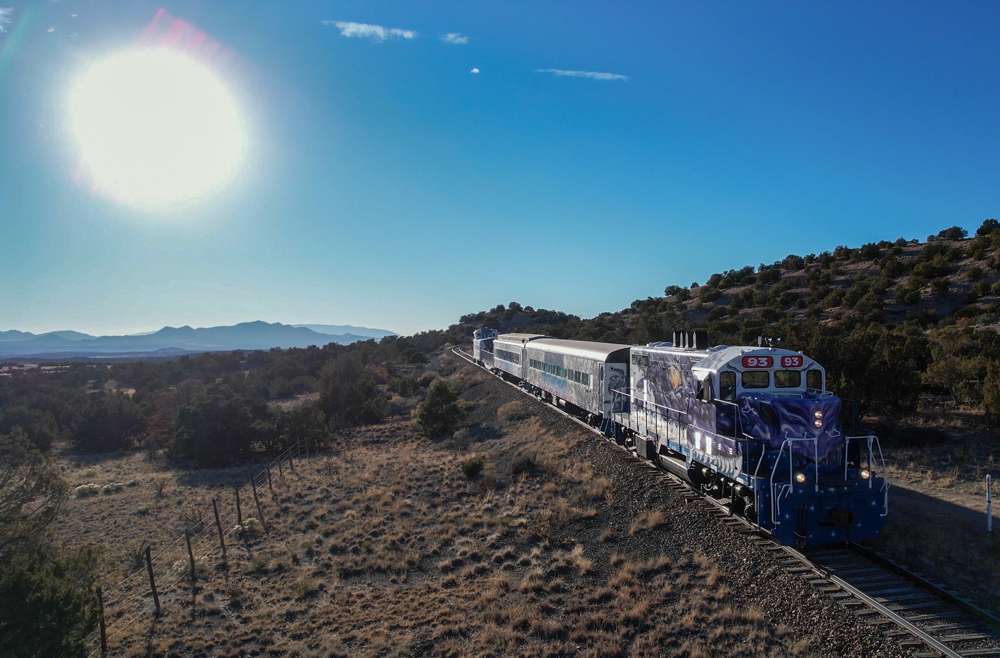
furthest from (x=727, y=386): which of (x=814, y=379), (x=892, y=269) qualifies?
(x=892, y=269)

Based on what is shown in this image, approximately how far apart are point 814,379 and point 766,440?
2.18 m

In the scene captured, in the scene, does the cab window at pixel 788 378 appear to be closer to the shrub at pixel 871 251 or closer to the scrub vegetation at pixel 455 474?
the scrub vegetation at pixel 455 474

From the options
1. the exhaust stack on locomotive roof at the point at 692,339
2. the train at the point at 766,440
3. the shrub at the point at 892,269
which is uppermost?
the shrub at the point at 892,269

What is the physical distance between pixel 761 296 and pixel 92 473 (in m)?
59.4

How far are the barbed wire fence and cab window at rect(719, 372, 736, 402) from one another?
12.8 metres

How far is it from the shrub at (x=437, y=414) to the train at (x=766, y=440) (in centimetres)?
1731

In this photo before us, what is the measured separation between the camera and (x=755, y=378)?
1151 centimetres

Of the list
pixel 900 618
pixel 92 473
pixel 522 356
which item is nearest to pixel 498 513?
pixel 900 618

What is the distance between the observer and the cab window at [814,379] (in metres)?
11.7

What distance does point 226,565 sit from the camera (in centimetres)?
1509

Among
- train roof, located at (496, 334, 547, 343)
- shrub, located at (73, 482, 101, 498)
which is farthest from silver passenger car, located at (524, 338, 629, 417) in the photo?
shrub, located at (73, 482, 101, 498)

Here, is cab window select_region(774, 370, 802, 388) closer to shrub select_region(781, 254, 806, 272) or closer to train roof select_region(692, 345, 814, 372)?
train roof select_region(692, 345, 814, 372)

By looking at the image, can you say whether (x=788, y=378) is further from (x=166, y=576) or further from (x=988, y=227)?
(x=988, y=227)

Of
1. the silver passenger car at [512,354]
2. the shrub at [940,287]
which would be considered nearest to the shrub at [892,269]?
the shrub at [940,287]
